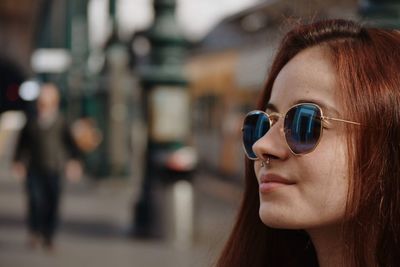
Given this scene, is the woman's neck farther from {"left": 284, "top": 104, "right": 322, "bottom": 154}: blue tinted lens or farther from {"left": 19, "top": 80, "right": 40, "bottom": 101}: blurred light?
{"left": 19, "top": 80, "right": 40, "bottom": 101}: blurred light

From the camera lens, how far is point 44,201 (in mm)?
9438

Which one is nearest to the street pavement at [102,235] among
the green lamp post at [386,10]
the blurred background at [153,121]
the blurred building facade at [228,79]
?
the blurred background at [153,121]

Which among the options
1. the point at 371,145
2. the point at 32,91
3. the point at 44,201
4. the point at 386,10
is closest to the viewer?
the point at 371,145

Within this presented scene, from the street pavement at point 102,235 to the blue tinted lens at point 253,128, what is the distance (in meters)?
2.80

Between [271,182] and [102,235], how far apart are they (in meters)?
8.92

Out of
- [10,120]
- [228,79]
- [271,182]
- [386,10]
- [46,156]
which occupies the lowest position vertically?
[271,182]

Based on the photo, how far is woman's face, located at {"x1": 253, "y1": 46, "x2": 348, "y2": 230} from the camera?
164 cm

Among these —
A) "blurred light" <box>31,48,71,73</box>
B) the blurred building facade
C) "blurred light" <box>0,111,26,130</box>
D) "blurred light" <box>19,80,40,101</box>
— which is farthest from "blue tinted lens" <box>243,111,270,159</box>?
"blurred light" <box>0,111,26,130</box>

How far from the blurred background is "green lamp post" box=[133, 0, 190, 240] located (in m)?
0.01

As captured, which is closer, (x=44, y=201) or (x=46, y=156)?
(x=46, y=156)

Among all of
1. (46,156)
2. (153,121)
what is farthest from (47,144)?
(153,121)

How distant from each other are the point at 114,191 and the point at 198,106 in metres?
5.54

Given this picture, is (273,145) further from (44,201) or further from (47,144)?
(44,201)

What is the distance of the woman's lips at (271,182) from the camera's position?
1.67 metres
